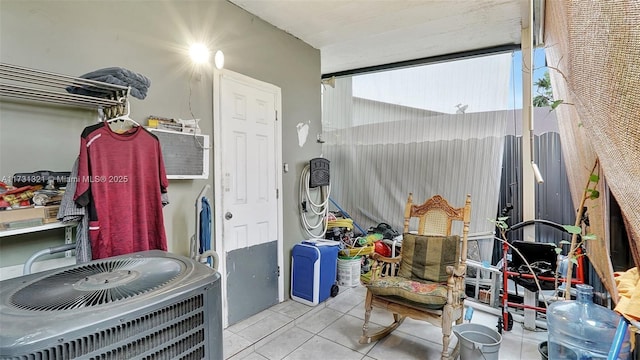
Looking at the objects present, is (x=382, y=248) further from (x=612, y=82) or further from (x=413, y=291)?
(x=612, y=82)

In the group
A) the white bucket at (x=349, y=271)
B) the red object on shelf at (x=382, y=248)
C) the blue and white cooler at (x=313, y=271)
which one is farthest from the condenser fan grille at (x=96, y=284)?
the red object on shelf at (x=382, y=248)

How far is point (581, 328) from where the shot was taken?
1.38 m

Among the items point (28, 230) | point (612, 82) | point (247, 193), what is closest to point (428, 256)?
point (247, 193)

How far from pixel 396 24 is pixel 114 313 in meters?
3.45

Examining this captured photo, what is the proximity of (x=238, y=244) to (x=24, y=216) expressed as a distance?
160 centimetres

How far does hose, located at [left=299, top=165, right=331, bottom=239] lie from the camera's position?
3.54m

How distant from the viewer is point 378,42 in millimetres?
3711

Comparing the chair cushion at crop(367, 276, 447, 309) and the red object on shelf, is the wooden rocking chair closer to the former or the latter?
the chair cushion at crop(367, 276, 447, 309)

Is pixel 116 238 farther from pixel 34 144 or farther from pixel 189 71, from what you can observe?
pixel 189 71

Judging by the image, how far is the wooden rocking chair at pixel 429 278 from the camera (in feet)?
7.11

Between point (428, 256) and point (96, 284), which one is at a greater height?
point (96, 284)

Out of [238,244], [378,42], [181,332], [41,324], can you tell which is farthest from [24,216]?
[378,42]

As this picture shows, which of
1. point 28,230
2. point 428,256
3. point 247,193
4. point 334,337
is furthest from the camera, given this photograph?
point 247,193

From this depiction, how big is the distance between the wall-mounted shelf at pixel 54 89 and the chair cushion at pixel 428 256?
249 cm
